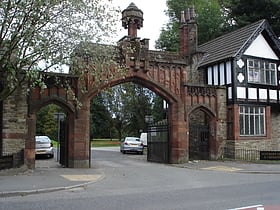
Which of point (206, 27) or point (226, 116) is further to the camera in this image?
point (206, 27)

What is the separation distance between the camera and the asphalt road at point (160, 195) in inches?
389

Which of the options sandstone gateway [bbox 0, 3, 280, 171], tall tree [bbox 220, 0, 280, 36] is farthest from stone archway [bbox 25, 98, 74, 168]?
tall tree [bbox 220, 0, 280, 36]

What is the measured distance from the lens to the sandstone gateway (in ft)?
64.8

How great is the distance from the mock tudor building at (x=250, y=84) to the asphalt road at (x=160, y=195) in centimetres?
1029

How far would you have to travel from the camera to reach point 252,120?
90.5 feet

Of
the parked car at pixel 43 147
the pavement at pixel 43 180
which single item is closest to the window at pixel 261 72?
the pavement at pixel 43 180

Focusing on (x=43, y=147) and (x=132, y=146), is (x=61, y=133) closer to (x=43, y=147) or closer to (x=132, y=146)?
(x=43, y=147)

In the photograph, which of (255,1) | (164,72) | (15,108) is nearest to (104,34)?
(15,108)

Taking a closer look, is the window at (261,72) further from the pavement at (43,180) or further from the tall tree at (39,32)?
the tall tree at (39,32)

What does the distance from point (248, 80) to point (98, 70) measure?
13696mm

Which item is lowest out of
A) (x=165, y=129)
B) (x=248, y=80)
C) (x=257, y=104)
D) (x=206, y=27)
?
(x=165, y=129)

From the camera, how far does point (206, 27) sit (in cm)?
4456

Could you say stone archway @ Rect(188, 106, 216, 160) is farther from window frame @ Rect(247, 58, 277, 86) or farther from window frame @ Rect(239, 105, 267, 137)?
window frame @ Rect(247, 58, 277, 86)

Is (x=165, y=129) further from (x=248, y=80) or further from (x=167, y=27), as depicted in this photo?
(x=167, y=27)
